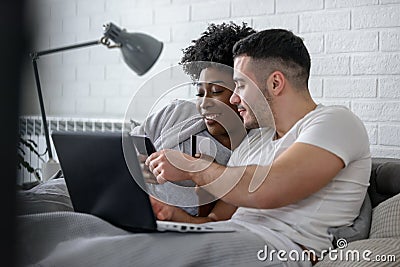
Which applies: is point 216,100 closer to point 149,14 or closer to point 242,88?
point 242,88

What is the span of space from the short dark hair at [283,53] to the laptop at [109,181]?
439 millimetres

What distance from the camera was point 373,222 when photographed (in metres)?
1.51

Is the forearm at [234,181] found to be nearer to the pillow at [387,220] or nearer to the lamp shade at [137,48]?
the pillow at [387,220]

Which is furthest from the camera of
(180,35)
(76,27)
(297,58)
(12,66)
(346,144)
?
(76,27)

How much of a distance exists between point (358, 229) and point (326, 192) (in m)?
0.13

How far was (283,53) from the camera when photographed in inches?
61.4

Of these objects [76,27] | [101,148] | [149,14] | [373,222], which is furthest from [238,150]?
[76,27]

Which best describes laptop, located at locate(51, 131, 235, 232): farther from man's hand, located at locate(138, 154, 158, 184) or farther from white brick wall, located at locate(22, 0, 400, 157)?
white brick wall, located at locate(22, 0, 400, 157)

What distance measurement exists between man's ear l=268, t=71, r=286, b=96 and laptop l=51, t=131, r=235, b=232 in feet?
1.25

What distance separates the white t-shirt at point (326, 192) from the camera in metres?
1.40

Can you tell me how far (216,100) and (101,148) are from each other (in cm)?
51

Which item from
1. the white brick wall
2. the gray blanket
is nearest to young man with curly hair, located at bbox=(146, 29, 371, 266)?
the gray blanket

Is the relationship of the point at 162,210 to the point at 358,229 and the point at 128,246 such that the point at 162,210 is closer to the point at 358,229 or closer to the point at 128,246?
the point at 128,246

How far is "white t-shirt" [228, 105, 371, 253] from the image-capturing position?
1.40 metres
